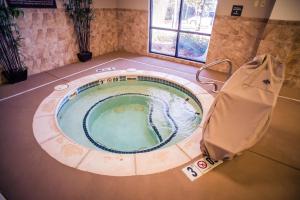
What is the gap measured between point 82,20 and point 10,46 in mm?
1666

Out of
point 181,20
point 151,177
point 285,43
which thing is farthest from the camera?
point 181,20

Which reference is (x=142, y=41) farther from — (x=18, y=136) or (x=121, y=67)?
(x=18, y=136)

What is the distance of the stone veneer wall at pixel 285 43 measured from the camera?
3.05m

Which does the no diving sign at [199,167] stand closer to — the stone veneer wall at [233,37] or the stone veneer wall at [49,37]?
the stone veneer wall at [233,37]

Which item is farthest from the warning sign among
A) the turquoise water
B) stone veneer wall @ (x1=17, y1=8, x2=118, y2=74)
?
stone veneer wall @ (x1=17, y1=8, x2=118, y2=74)

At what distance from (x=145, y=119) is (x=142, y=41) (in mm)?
2886

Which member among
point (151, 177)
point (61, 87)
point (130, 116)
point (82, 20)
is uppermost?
point (82, 20)

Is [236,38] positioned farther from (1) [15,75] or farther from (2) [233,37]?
(1) [15,75]

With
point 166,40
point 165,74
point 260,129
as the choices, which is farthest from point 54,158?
point 166,40

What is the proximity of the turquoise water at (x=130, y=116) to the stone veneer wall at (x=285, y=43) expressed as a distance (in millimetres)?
1831

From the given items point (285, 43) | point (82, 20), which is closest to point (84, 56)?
point (82, 20)

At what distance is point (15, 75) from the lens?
124 inches

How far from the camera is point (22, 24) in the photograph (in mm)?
3174

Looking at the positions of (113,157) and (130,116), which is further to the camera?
(130,116)
